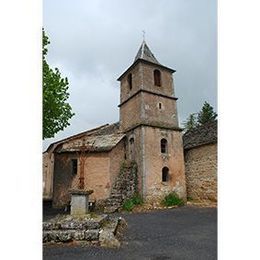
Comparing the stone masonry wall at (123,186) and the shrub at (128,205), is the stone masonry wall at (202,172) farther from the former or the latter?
the shrub at (128,205)

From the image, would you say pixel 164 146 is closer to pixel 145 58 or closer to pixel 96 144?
pixel 96 144

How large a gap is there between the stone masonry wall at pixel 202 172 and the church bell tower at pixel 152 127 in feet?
1.94

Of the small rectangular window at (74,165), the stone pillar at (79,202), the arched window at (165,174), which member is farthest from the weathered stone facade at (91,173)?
the stone pillar at (79,202)

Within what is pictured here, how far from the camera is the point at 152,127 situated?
1378cm

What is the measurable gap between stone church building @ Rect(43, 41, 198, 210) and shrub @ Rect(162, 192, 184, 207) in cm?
24

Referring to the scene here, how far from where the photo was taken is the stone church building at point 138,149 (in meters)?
13.2

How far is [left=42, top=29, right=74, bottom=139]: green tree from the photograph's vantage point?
353 inches

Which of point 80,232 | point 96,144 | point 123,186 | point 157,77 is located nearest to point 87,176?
point 96,144

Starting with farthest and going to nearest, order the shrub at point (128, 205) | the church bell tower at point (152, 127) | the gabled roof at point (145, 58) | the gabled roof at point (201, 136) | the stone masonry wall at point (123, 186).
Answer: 1. the gabled roof at point (145, 58)
2. the gabled roof at point (201, 136)
3. the church bell tower at point (152, 127)
4. the stone masonry wall at point (123, 186)
5. the shrub at point (128, 205)

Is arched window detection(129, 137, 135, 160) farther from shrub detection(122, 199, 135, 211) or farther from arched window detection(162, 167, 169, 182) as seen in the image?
shrub detection(122, 199, 135, 211)
